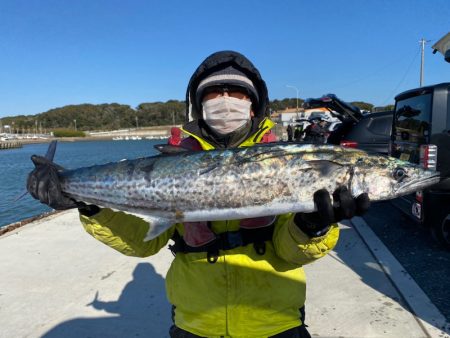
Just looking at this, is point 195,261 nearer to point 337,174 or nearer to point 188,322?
point 188,322

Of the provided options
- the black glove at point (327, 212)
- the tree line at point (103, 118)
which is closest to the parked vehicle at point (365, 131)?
the black glove at point (327, 212)

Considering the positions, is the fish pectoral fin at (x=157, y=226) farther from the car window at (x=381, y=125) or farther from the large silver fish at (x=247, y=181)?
the car window at (x=381, y=125)

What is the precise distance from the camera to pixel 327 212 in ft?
6.23

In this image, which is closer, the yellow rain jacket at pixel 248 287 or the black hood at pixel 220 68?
the yellow rain jacket at pixel 248 287

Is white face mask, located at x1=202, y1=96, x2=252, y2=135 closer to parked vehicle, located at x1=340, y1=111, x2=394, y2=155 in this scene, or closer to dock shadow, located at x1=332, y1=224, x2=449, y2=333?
dock shadow, located at x1=332, y1=224, x2=449, y2=333

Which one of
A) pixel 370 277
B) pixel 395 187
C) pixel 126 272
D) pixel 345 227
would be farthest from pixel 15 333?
pixel 345 227

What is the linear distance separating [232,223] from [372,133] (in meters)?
8.35

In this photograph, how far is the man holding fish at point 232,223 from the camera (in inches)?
79.4

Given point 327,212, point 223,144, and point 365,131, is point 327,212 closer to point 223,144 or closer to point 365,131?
point 223,144

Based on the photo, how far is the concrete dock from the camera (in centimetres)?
344

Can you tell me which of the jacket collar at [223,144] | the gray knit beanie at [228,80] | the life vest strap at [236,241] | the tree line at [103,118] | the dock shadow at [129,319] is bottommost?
the dock shadow at [129,319]

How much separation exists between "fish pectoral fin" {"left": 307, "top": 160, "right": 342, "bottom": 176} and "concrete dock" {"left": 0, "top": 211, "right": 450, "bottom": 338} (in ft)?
6.09

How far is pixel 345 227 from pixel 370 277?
232 centimetres

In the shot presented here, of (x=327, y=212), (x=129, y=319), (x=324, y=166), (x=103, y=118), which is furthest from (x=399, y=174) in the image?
(x=103, y=118)
